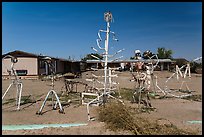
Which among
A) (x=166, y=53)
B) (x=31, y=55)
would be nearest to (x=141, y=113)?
(x=31, y=55)

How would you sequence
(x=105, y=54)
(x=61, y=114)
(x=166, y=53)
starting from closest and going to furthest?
1. (x=61, y=114)
2. (x=105, y=54)
3. (x=166, y=53)

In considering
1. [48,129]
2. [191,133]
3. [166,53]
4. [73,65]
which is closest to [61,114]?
[48,129]

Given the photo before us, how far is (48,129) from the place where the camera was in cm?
407

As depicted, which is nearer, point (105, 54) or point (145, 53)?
point (105, 54)

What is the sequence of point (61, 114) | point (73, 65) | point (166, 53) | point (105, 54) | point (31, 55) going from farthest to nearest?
point (166, 53) → point (73, 65) → point (31, 55) → point (105, 54) → point (61, 114)

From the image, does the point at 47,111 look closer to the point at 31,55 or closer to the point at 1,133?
the point at 1,133

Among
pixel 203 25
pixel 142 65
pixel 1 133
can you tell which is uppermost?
pixel 203 25

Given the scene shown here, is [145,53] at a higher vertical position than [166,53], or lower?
lower

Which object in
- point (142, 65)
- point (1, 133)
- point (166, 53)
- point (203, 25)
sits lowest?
point (1, 133)

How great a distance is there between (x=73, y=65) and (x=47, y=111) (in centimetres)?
3159

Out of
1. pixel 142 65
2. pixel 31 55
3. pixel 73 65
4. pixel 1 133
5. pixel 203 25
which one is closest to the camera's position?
pixel 1 133

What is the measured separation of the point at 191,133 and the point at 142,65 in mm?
3797

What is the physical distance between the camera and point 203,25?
446 centimetres

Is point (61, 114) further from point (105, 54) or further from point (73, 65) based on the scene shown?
point (73, 65)
